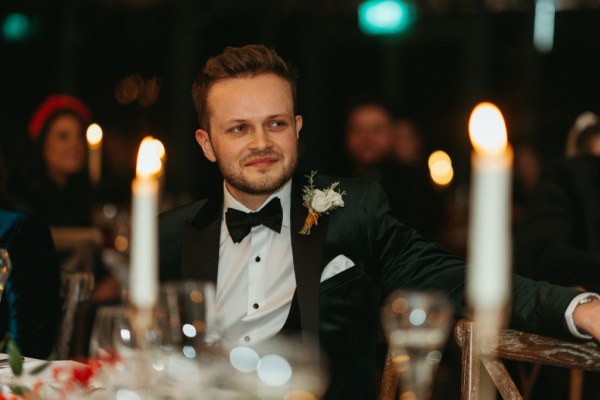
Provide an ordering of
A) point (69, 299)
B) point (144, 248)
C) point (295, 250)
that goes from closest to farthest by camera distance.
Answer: point (144, 248)
point (295, 250)
point (69, 299)

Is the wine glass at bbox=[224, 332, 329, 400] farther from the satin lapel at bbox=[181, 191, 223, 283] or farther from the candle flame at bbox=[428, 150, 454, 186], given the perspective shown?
the candle flame at bbox=[428, 150, 454, 186]

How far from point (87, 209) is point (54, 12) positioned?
494cm

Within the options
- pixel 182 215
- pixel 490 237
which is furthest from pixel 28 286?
pixel 490 237

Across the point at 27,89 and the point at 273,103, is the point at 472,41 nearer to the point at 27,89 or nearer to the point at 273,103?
the point at 27,89

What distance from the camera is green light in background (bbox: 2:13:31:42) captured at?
8.93 meters

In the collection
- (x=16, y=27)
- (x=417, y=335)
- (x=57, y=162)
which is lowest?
(x=417, y=335)

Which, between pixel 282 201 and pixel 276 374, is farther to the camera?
pixel 282 201

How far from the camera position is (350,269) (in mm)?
2381

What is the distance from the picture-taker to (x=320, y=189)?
2.53 meters

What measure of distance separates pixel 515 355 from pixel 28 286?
5.13 ft

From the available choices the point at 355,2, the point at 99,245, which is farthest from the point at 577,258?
the point at 355,2

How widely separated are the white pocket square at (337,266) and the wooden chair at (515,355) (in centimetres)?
56

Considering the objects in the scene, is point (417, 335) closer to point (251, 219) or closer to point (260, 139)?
point (260, 139)

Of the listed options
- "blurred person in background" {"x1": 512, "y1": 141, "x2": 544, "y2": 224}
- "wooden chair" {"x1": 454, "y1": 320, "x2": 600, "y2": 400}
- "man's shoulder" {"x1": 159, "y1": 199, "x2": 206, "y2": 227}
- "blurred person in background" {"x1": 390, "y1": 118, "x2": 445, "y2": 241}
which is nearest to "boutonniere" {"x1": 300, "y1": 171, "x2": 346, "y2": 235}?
"man's shoulder" {"x1": 159, "y1": 199, "x2": 206, "y2": 227}
